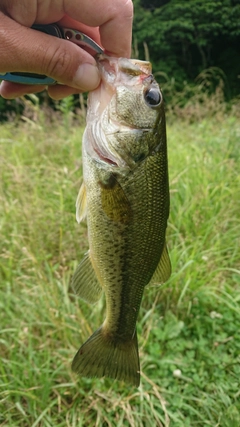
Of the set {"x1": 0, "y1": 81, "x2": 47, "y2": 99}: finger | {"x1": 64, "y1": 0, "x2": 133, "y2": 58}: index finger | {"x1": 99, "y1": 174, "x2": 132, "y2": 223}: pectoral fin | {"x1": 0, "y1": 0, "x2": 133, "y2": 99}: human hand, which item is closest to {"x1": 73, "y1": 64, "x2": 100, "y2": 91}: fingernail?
{"x1": 0, "y1": 0, "x2": 133, "y2": 99}: human hand

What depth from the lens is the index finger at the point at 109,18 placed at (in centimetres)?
120

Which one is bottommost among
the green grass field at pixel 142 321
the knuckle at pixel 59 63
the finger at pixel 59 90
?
the green grass field at pixel 142 321

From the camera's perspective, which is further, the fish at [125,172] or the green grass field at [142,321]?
the green grass field at [142,321]

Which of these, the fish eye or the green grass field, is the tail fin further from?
the fish eye

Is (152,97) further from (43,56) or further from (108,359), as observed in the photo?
(108,359)

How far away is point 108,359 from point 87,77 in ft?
3.43

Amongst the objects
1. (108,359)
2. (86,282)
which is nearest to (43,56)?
(86,282)

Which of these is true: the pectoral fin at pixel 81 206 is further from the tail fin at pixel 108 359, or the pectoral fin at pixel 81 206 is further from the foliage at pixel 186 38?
the foliage at pixel 186 38

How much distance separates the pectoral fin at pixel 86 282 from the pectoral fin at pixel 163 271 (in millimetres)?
228

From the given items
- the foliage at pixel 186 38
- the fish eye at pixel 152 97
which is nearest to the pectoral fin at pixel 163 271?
the fish eye at pixel 152 97

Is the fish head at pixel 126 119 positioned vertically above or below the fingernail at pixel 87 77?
below

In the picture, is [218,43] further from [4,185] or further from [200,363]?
[200,363]

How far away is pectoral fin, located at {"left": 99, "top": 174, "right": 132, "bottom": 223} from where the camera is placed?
124cm

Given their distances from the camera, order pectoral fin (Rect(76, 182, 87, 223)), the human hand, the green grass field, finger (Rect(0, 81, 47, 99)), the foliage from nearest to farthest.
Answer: the human hand
pectoral fin (Rect(76, 182, 87, 223))
finger (Rect(0, 81, 47, 99))
the green grass field
the foliage
